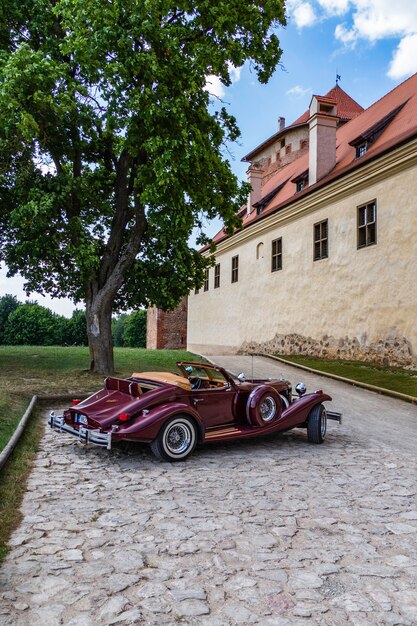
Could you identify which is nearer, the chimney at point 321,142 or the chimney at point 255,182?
the chimney at point 321,142

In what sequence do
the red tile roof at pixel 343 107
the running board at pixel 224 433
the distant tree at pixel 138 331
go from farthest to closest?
the distant tree at pixel 138 331 → the red tile roof at pixel 343 107 → the running board at pixel 224 433

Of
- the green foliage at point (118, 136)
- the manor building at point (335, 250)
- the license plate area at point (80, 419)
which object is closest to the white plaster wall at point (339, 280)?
the manor building at point (335, 250)

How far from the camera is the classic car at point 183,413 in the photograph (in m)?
5.94

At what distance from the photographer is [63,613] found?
2.72m

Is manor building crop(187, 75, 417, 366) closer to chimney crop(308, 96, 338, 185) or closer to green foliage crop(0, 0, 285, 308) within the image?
chimney crop(308, 96, 338, 185)

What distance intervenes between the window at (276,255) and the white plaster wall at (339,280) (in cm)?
30

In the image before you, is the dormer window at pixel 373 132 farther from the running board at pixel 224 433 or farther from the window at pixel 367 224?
the running board at pixel 224 433

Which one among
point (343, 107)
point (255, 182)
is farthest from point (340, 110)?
point (255, 182)

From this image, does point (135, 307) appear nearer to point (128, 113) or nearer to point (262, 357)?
point (128, 113)

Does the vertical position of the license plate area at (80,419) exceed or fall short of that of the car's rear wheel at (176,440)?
it exceeds it

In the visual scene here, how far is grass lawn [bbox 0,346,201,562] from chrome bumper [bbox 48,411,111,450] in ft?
1.51

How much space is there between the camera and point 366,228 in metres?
18.0

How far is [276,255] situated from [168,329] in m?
16.8

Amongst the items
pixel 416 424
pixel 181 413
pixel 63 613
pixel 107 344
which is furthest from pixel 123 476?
pixel 107 344
